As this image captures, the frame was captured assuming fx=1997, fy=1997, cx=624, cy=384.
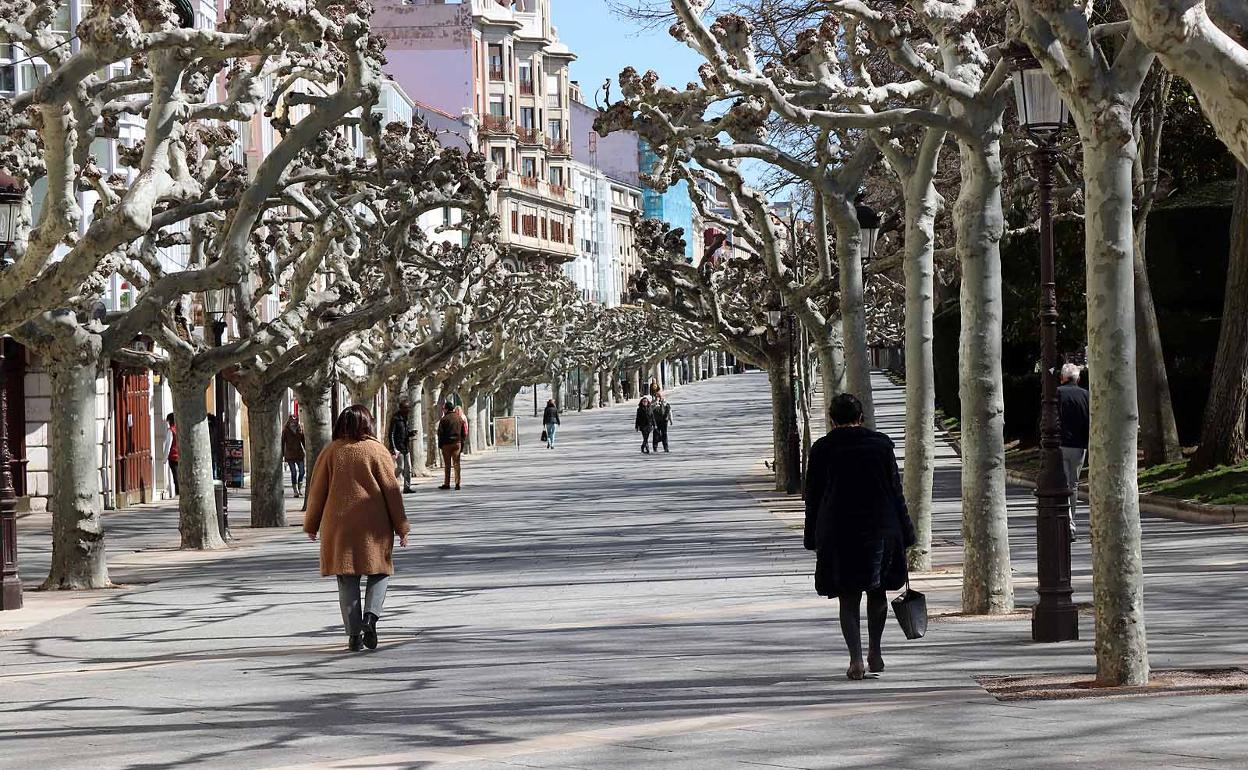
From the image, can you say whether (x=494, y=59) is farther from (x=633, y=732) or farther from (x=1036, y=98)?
(x=633, y=732)

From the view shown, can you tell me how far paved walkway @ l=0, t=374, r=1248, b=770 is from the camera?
8562mm

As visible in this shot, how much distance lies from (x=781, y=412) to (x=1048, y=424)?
22.4 m

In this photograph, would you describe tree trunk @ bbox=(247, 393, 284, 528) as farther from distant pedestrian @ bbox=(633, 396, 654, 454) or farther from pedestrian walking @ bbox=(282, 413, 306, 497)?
distant pedestrian @ bbox=(633, 396, 654, 454)

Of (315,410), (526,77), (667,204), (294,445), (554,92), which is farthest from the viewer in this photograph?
(667,204)

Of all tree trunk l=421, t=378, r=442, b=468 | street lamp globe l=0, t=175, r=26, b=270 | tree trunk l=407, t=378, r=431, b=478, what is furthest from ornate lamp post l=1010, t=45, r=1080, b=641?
tree trunk l=421, t=378, r=442, b=468

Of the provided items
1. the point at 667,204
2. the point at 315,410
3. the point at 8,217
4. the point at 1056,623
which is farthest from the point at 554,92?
the point at 1056,623

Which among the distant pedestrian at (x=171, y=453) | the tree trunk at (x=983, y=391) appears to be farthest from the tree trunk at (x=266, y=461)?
the tree trunk at (x=983, y=391)

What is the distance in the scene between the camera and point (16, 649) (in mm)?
14750

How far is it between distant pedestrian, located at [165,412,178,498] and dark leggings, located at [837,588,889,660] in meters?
30.2

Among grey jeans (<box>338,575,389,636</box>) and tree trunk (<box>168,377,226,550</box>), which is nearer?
grey jeans (<box>338,575,389,636</box>)

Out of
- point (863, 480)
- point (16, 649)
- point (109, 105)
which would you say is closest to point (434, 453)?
point (109, 105)

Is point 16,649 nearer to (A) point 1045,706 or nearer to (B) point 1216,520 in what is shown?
(A) point 1045,706

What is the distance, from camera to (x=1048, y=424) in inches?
518

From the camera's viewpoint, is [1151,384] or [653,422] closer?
[1151,384]
